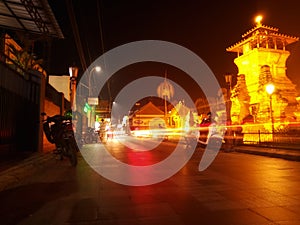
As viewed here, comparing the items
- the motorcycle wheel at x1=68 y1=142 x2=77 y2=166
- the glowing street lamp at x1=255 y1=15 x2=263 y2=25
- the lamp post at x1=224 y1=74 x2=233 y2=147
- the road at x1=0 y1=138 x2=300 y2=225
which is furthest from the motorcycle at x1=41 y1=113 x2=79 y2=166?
the glowing street lamp at x1=255 y1=15 x2=263 y2=25

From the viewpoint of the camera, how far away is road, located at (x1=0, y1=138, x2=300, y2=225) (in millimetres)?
4031

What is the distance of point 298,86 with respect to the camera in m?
38.6

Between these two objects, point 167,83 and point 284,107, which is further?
point 167,83

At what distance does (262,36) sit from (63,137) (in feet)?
99.7

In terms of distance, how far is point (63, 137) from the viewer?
31.2 feet

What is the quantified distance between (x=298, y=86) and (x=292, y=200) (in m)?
38.3

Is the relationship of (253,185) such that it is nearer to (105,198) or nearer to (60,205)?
(105,198)

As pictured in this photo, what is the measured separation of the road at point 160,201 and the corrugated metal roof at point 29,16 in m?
5.91

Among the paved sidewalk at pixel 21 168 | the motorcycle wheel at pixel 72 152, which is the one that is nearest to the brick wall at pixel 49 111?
the paved sidewalk at pixel 21 168

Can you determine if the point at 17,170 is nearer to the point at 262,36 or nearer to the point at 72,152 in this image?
the point at 72,152

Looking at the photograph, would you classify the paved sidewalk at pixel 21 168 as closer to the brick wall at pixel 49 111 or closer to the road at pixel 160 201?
the road at pixel 160 201

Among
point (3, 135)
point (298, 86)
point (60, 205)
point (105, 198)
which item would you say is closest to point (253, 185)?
point (105, 198)

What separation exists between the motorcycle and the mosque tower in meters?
24.0

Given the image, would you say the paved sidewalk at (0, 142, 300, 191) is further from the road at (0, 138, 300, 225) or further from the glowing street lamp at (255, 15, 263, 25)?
the glowing street lamp at (255, 15, 263, 25)
